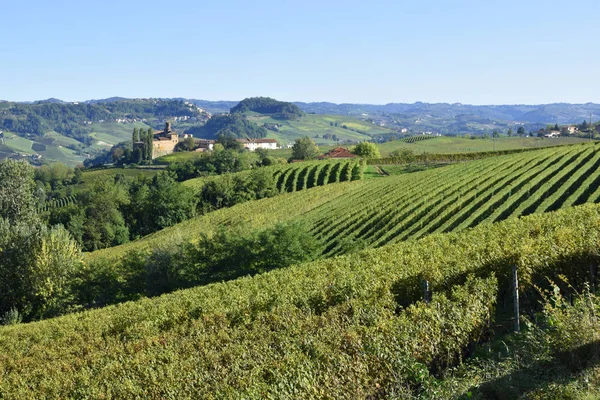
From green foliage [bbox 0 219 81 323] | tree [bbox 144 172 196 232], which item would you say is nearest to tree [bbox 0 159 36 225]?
tree [bbox 144 172 196 232]

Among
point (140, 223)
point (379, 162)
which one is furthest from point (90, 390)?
point (379, 162)

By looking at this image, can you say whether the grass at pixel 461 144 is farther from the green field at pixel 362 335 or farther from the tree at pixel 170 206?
the green field at pixel 362 335

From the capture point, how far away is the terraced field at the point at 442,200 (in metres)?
39.4

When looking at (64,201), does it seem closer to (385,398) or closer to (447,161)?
(447,161)

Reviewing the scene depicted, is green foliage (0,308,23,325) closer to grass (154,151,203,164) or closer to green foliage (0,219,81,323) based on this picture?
green foliage (0,219,81,323)

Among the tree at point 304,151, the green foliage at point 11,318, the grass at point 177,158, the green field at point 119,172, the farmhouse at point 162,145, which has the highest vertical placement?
the tree at point 304,151

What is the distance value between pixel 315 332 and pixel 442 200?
3464 centimetres

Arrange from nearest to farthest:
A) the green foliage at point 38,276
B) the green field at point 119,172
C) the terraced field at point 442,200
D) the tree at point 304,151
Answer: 1. the green foliage at point 38,276
2. the terraced field at point 442,200
3. the tree at point 304,151
4. the green field at point 119,172

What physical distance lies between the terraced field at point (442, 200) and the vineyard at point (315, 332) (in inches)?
657

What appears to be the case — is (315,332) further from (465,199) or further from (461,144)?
(461,144)

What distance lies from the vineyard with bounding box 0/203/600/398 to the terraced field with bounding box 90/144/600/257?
16.7 meters

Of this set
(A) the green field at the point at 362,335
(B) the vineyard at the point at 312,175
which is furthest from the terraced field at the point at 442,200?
(A) the green field at the point at 362,335

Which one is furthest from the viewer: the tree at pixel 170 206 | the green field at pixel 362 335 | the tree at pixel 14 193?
the tree at pixel 170 206

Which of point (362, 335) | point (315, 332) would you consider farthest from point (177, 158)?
point (362, 335)
